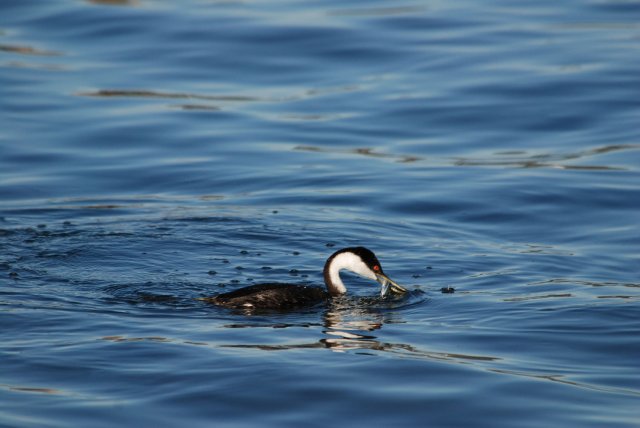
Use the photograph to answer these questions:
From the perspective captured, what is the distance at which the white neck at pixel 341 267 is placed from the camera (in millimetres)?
12398

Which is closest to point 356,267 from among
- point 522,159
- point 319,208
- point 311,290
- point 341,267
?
point 341,267

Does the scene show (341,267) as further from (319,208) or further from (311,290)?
(319,208)

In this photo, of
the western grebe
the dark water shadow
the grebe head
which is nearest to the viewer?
the western grebe

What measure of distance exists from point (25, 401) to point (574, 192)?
9.86 m

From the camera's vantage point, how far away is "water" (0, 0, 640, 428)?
382 inches

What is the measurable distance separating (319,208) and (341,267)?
3.73 m

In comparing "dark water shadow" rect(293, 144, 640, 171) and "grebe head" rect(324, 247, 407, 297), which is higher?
"dark water shadow" rect(293, 144, 640, 171)

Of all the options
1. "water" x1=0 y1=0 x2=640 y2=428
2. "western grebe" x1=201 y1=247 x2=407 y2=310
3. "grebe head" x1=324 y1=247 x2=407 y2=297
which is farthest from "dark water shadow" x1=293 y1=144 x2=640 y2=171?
"grebe head" x1=324 y1=247 x2=407 y2=297

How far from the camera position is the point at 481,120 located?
21.1 meters

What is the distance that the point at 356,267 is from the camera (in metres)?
12.4

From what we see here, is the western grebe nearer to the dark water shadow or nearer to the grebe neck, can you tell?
the grebe neck

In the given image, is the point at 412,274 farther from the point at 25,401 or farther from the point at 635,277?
the point at 25,401

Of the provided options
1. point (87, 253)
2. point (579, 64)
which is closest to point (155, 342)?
point (87, 253)

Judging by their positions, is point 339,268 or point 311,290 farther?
point 339,268
